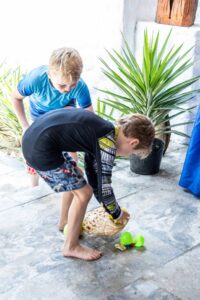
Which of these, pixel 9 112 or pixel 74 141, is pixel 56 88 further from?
pixel 9 112

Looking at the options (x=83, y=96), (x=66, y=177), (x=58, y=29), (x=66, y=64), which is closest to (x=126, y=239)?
(x=66, y=177)

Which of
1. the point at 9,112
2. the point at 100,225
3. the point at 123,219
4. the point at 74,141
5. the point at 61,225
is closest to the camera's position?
the point at 74,141

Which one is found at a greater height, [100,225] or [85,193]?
[85,193]

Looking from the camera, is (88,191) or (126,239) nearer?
(88,191)

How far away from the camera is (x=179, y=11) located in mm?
4059

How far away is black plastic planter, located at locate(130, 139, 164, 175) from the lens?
3.63 metres

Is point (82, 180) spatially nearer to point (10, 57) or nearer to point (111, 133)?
point (111, 133)

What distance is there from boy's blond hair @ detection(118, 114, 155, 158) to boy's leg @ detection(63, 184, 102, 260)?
0.38m

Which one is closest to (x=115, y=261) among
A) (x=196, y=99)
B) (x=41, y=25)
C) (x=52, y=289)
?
(x=52, y=289)

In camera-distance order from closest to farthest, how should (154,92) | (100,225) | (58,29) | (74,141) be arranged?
1. (74,141)
2. (100,225)
3. (154,92)
4. (58,29)

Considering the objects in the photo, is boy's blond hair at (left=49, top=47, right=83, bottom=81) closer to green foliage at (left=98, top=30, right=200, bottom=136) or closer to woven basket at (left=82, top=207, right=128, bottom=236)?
woven basket at (left=82, top=207, right=128, bottom=236)

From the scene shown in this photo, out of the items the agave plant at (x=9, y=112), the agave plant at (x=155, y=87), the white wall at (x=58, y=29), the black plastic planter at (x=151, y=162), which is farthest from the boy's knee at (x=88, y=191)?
the agave plant at (x=9, y=112)

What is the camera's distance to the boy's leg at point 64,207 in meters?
2.73

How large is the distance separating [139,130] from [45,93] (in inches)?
32.5
